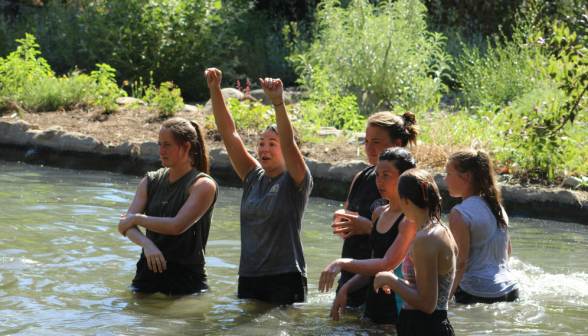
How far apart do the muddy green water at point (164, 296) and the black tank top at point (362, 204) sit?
43cm

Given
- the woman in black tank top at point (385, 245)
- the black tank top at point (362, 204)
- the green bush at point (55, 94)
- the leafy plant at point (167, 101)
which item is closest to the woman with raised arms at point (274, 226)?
the black tank top at point (362, 204)

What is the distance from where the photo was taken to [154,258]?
3.79 metres

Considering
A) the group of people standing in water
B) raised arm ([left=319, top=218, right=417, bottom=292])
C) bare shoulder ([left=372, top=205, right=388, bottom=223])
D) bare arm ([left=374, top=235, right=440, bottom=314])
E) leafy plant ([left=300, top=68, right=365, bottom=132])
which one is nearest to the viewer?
bare arm ([left=374, top=235, right=440, bottom=314])

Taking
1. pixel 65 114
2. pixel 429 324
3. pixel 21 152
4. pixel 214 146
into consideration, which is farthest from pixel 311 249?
pixel 65 114

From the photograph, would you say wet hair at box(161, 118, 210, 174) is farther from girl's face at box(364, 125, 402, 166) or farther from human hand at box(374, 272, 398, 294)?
human hand at box(374, 272, 398, 294)

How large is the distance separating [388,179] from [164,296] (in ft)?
6.13

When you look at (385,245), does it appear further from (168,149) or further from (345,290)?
(168,149)

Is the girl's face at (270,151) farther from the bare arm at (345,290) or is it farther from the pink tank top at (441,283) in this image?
the pink tank top at (441,283)

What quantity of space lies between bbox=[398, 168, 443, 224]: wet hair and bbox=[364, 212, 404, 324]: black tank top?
472 mm

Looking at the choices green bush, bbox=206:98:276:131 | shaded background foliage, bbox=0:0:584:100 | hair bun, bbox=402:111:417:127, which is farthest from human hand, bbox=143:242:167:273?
shaded background foliage, bbox=0:0:584:100

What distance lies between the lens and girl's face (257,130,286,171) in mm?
3855

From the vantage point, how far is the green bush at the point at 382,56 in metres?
11.3

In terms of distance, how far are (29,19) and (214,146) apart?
35.3 ft

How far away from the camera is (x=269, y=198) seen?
3.82 m
